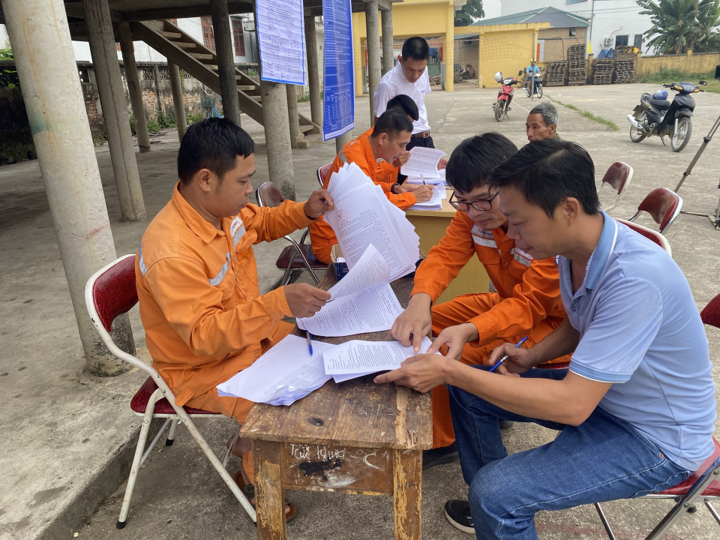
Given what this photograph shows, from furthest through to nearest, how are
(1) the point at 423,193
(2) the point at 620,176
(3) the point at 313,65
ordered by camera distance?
1. (3) the point at 313,65
2. (2) the point at 620,176
3. (1) the point at 423,193

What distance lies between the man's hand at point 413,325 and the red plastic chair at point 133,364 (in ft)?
2.21

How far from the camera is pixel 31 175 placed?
8.10 meters

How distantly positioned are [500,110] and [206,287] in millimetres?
13022

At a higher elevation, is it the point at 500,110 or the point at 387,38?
the point at 387,38

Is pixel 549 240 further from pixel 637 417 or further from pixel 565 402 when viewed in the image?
pixel 637 417

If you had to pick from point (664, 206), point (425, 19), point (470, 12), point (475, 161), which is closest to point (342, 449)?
point (475, 161)

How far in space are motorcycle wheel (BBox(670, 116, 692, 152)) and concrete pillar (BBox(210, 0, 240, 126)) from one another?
7.18m

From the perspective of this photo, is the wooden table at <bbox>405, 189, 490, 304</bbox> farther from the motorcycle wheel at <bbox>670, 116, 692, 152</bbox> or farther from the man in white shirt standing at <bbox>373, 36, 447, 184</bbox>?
the motorcycle wheel at <bbox>670, 116, 692, 152</bbox>

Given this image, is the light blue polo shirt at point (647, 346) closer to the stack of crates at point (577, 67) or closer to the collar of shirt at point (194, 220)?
the collar of shirt at point (194, 220)

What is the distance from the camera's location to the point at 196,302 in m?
1.45

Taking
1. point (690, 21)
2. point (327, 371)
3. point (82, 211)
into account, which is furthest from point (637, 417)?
point (690, 21)

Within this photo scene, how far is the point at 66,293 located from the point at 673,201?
3.77 metres

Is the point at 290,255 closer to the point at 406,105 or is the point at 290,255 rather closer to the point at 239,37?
the point at 406,105

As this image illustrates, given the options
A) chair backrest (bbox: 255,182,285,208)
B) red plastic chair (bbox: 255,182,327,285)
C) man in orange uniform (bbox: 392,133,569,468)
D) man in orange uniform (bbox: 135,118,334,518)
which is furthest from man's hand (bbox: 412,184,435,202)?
man in orange uniform (bbox: 135,118,334,518)
